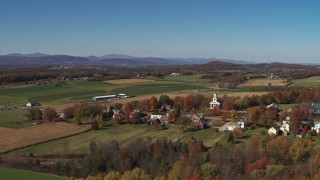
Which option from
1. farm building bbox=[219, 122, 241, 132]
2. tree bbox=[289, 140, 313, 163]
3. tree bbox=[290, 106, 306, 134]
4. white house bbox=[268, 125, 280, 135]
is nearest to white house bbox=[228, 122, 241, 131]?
farm building bbox=[219, 122, 241, 132]

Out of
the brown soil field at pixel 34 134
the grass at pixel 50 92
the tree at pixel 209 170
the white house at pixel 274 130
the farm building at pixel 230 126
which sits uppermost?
the tree at pixel 209 170

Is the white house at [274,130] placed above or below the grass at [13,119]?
above

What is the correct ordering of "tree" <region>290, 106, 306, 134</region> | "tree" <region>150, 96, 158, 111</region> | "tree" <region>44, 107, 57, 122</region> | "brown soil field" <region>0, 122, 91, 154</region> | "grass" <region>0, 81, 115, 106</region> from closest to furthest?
"brown soil field" <region>0, 122, 91, 154</region> → "tree" <region>290, 106, 306, 134</region> → "tree" <region>44, 107, 57, 122</region> → "tree" <region>150, 96, 158, 111</region> → "grass" <region>0, 81, 115, 106</region>

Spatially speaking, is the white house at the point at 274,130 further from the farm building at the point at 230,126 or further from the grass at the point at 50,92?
the grass at the point at 50,92

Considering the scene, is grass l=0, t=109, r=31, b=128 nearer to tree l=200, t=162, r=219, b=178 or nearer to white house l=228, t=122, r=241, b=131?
white house l=228, t=122, r=241, b=131

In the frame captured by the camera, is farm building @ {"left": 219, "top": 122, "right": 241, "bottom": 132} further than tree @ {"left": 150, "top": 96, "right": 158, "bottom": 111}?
No

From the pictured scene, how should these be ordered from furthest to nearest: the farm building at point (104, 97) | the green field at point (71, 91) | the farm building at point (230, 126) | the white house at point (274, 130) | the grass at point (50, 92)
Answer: the farm building at point (104, 97)
the green field at point (71, 91)
the grass at point (50, 92)
the farm building at point (230, 126)
the white house at point (274, 130)

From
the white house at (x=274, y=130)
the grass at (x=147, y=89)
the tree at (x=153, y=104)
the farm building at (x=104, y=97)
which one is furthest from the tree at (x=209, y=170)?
the grass at (x=147, y=89)

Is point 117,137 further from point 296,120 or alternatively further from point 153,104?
point 153,104
